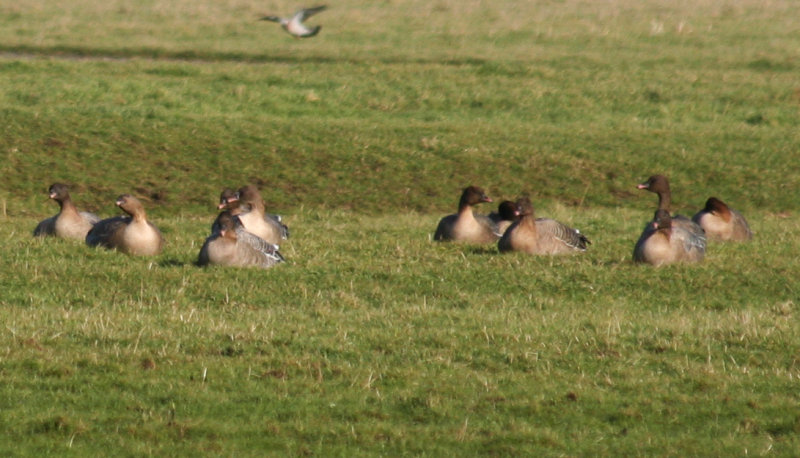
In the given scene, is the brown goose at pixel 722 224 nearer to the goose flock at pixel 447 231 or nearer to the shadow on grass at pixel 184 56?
the goose flock at pixel 447 231

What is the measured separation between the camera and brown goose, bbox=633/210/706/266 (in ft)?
44.8

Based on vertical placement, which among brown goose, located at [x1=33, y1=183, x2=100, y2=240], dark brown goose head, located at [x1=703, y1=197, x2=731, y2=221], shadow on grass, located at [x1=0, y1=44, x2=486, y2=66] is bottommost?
brown goose, located at [x1=33, y1=183, x2=100, y2=240]

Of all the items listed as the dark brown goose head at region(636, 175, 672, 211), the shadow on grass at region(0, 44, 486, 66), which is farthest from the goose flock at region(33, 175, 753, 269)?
the shadow on grass at region(0, 44, 486, 66)

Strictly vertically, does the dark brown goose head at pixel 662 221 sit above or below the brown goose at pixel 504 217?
above

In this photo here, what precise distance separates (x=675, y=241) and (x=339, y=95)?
13.5 m

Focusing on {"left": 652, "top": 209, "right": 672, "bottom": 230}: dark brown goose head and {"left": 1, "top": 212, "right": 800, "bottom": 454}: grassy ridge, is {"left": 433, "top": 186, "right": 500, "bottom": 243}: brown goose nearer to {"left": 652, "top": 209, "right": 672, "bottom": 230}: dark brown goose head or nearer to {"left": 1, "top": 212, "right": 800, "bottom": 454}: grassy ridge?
{"left": 1, "top": 212, "right": 800, "bottom": 454}: grassy ridge

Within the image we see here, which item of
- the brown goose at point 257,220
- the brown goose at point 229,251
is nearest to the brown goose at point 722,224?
the brown goose at point 257,220

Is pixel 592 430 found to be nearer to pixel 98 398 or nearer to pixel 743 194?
pixel 98 398

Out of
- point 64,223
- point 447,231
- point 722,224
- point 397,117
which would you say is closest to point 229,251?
point 64,223

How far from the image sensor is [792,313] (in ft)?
38.1

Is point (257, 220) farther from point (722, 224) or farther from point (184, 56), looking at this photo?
point (184, 56)

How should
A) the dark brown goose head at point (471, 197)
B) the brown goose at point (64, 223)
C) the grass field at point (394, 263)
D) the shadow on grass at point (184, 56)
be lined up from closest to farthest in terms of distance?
the grass field at point (394, 263) → the brown goose at point (64, 223) → the dark brown goose head at point (471, 197) → the shadow on grass at point (184, 56)

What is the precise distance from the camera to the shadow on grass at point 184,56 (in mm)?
32750

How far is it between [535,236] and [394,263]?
1.92 metres
